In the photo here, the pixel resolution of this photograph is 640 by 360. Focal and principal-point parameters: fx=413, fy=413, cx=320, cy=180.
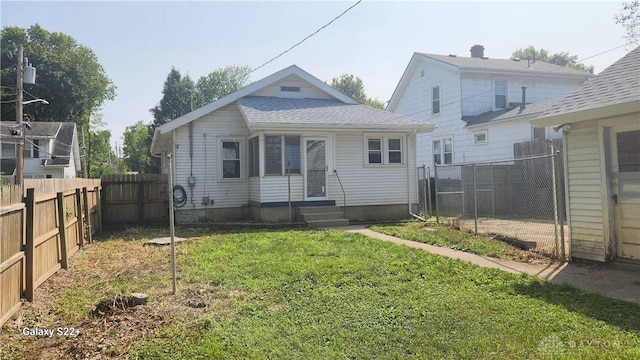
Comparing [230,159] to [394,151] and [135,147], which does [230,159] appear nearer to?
[394,151]

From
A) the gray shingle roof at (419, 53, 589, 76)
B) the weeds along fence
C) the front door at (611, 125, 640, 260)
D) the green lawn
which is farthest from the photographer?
the gray shingle roof at (419, 53, 589, 76)

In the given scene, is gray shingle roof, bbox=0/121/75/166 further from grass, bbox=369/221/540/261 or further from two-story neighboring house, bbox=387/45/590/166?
grass, bbox=369/221/540/261

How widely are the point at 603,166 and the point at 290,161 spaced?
8395 millimetres

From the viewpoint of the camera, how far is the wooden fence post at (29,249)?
4.93 metres

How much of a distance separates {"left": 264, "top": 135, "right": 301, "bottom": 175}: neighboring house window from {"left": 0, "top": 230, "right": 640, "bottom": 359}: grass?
5.68 m

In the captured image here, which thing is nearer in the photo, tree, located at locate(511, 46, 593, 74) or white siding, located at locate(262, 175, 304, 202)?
white siding, located at locate(262, 175, 304, 202)

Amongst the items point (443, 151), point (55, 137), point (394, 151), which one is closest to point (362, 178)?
point (394, 151)

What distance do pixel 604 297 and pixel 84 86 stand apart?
50733 mm

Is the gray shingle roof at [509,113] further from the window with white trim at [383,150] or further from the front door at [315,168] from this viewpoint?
the front door at [315,168]

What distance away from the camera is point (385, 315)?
447 cm

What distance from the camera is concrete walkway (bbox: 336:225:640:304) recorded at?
535 centimetres

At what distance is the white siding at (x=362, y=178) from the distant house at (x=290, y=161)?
33 millimetres

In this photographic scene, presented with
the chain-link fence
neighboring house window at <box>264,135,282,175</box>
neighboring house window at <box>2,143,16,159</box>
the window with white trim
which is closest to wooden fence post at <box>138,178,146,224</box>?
neighboring house window at <box>264,135,282,175</box>

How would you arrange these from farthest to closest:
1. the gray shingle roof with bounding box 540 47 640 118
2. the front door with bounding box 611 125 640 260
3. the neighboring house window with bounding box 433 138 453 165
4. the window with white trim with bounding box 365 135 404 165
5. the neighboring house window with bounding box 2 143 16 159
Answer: the neighboring house window with bounding box 2 143 16 159, the neighboring house window with bounding box 433 138 453 165, the window with white trim with bounding box 365 135 404 165, the front door with bounding box 611 125 640 260, the gray shingle roof with bounding box 540 47 640 118
